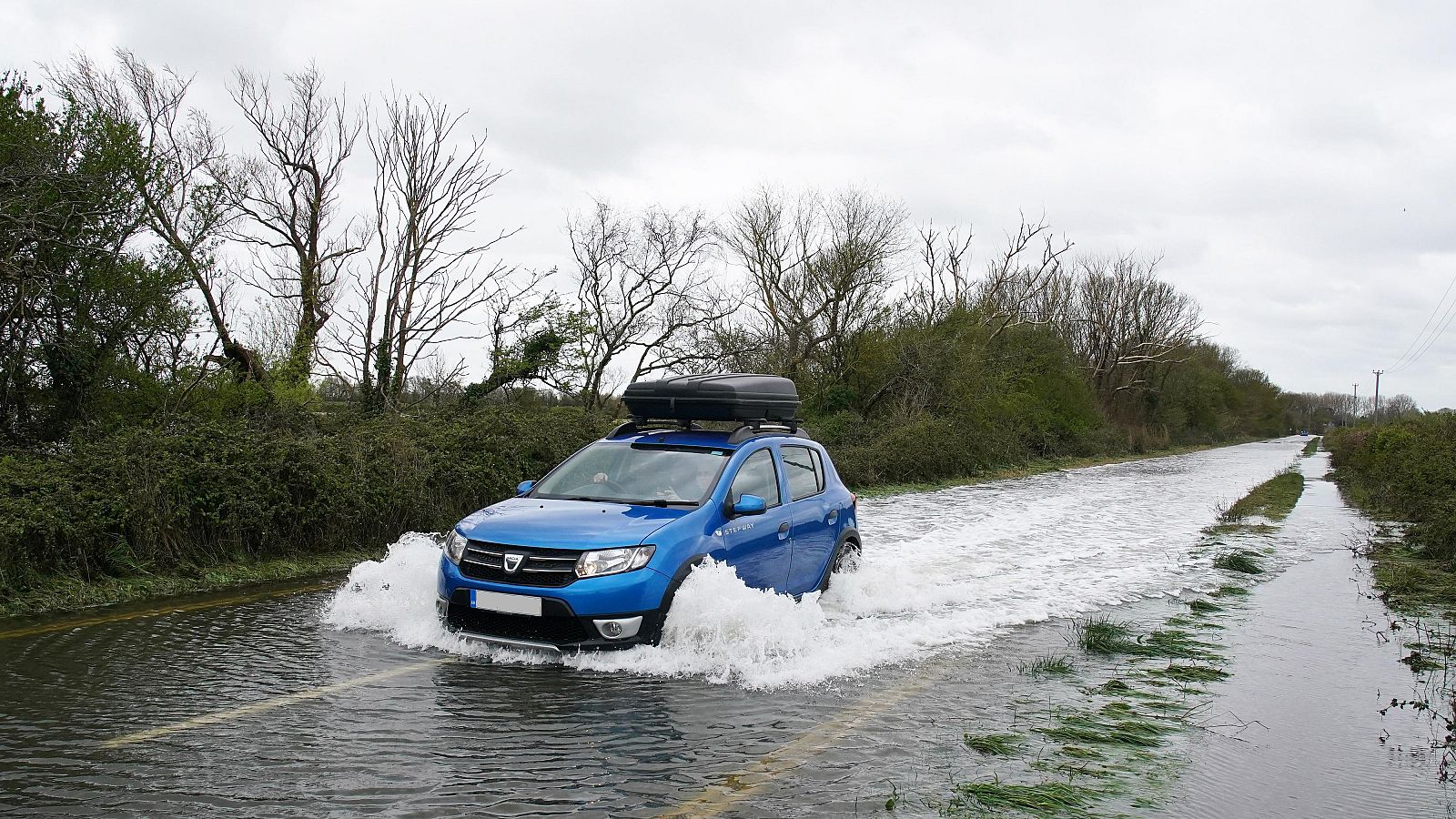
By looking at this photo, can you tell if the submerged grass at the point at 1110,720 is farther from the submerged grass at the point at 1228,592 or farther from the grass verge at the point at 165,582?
the grass verge at the point at 165,582

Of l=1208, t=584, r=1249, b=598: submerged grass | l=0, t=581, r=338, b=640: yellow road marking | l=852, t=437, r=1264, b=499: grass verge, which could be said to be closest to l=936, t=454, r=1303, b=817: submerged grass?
l=1208, t=584, r=1249, b=598: submerged grass

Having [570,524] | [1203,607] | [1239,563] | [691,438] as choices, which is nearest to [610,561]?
[570,524]

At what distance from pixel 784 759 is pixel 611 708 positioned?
1244 millimetres

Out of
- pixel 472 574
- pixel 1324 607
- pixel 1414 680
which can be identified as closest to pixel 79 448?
pixel 472 574

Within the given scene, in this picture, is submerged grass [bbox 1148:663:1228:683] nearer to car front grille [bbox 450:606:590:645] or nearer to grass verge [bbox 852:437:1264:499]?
car front grille [bbox 450:606:590:645]

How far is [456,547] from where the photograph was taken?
23.4ft

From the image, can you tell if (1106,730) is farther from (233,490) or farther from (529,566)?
(233,490)

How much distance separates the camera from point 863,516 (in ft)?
62.5

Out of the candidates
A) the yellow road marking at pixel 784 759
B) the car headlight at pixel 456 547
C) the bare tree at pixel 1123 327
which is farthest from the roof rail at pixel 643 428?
the bare tree at pixel 1123 327

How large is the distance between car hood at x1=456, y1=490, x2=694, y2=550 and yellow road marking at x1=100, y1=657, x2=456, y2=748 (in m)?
0.94

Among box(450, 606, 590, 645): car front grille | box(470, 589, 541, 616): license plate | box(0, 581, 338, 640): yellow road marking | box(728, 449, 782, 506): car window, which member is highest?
box(728, 449, 782, 506): car window

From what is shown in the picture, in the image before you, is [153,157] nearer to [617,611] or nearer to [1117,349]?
[617,611]

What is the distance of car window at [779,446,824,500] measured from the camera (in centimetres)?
897

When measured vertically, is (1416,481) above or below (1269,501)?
above
